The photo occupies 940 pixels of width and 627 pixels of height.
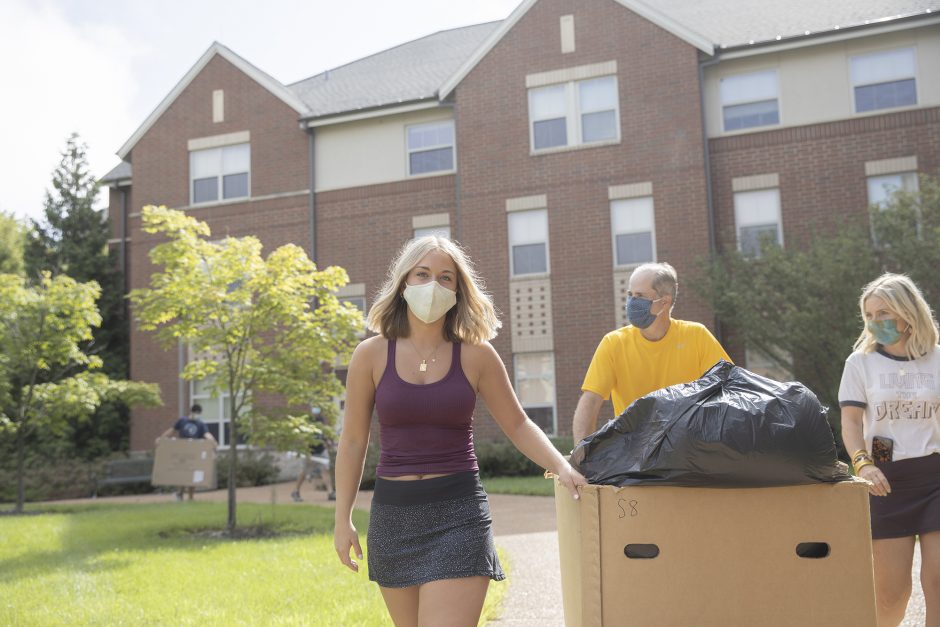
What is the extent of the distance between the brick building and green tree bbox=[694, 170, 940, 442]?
118 centimetres

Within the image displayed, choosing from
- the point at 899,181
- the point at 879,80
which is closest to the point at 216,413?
the point at 899,181

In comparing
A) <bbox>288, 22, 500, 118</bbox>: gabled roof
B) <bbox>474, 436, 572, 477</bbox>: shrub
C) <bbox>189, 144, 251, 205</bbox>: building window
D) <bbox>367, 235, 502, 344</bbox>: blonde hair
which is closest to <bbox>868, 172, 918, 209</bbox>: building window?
<bbox>474, 436, 572, 477</bbox>: shrub

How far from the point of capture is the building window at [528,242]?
771 inches

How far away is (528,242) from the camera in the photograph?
774 inches

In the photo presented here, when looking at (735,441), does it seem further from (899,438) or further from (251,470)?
(251,470)

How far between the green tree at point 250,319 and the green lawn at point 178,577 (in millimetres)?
1358

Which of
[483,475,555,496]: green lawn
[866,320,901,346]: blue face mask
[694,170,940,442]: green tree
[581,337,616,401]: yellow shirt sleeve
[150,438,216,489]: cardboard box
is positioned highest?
[694,170,940,442]: green tree

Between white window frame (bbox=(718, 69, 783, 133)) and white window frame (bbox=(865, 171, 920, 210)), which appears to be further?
white window frame (bbox=(718, 69, 783, 133))

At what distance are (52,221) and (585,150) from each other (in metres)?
16.5

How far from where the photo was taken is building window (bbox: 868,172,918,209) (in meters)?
17.5

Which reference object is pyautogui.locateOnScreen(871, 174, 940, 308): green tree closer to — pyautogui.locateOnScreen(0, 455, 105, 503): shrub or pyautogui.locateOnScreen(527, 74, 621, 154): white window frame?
pyautogui.locateOnScreen(527, 74, 621, 154): white window frame

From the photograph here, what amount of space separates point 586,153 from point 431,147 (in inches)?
155

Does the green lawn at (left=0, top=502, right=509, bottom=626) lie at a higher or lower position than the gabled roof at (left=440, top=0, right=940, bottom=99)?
lower

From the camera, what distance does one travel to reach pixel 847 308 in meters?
15.2
